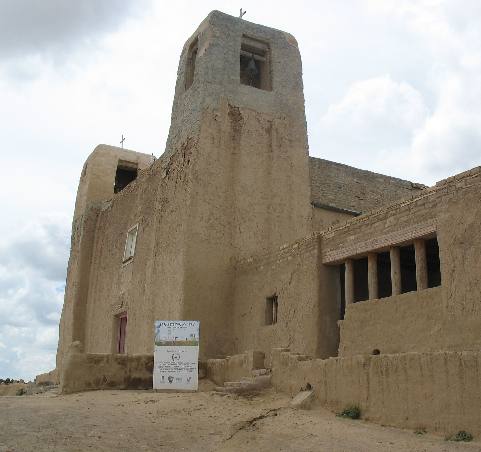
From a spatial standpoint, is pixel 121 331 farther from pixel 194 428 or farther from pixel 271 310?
pixel 194 428

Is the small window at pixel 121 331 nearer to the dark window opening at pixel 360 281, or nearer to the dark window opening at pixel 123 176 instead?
the dark window opening at pixel 123 176

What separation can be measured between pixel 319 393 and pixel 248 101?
10361mm

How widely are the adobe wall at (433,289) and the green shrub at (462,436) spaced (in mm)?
1667

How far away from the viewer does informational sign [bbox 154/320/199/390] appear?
12.7 meters

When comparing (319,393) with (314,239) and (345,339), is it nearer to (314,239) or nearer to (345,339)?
(345,339)

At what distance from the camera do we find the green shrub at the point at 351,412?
940 centimetres

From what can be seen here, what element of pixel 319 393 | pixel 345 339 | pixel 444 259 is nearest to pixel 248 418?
pixel 319 393

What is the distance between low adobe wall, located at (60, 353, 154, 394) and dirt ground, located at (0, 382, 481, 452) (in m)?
1.46

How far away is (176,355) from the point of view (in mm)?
12875

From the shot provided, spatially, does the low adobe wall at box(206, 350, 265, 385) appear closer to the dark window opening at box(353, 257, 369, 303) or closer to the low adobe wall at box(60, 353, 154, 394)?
the low adobe wall at box(60, 353, 154, 394)

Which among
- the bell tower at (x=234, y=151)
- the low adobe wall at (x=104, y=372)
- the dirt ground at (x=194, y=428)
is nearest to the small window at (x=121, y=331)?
the bell tower at (x=234, y=151)

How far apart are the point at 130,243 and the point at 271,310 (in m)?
7.43

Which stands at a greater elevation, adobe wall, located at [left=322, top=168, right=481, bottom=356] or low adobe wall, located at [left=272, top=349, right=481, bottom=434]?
adobe wall, located at [left=322, top=168, right=481, bottom=356]

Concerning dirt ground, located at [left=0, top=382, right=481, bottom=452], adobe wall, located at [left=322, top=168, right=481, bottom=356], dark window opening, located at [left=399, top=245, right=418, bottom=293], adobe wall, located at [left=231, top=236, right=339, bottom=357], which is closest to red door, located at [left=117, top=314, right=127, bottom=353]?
adobe wall, located at [left=231, top=236, right=339, bottom=357]
